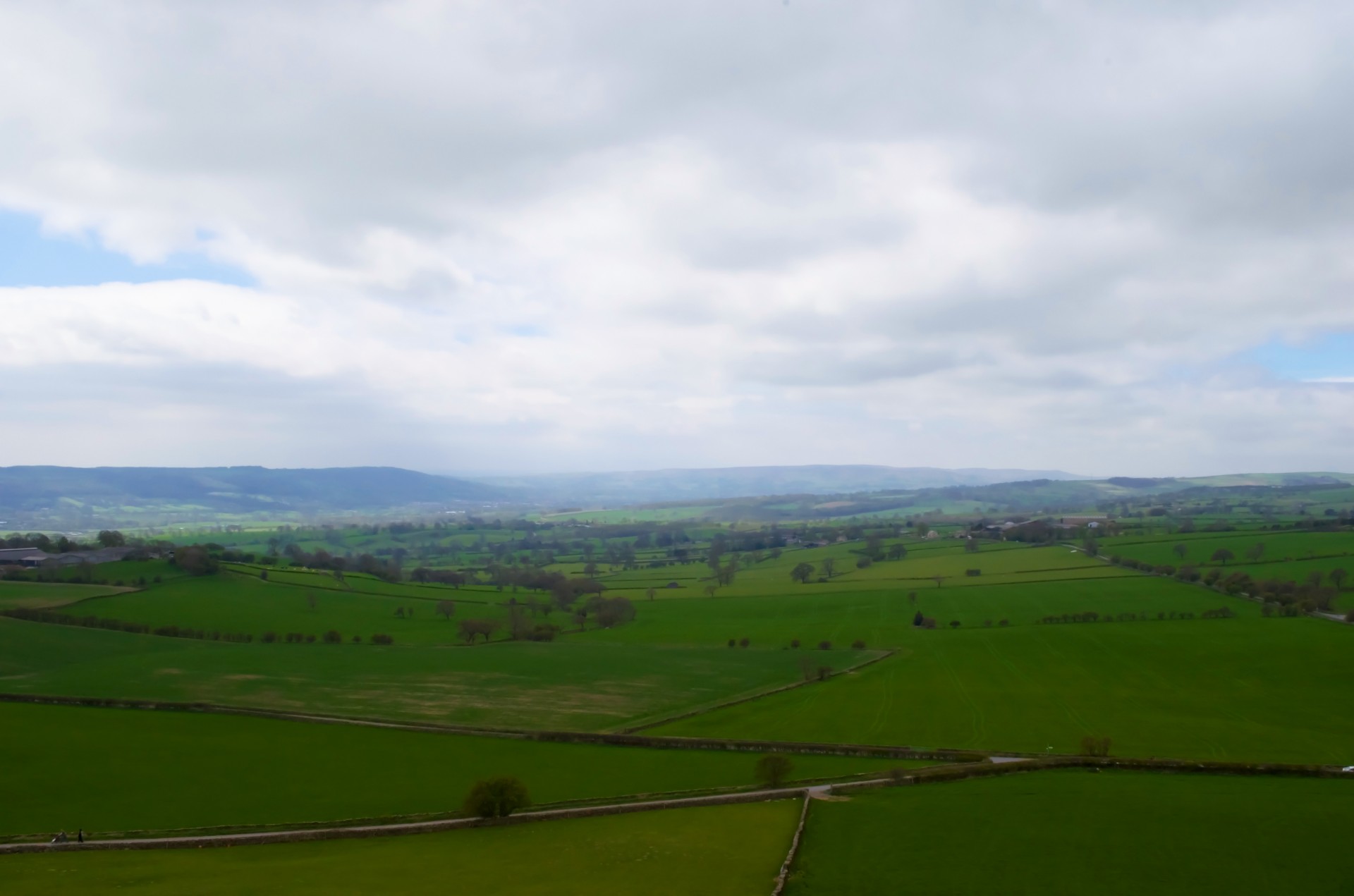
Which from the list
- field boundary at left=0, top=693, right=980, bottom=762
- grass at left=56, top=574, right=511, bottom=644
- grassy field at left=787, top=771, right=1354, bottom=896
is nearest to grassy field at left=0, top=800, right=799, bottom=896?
grassy field at left=787, top=771, right=1354, bottom=896

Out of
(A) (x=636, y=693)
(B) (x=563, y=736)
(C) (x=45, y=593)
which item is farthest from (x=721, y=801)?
(C) (x=45, y=593)

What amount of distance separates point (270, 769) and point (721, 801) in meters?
19.0

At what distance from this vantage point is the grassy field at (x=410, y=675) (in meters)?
45.5

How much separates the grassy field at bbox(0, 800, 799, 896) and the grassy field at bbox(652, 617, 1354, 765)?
44.8 ft

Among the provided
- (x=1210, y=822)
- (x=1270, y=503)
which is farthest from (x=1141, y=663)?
(x=1270, y=503)

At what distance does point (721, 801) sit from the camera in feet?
98.0

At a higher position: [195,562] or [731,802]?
[195,562]

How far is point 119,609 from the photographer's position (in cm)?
6969

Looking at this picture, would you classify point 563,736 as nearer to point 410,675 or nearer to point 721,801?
point 721,801

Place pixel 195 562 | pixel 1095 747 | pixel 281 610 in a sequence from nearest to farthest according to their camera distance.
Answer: pixel 1095 747
pixel 281 610
pixel 195 562

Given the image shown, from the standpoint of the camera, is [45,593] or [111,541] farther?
[111,541]

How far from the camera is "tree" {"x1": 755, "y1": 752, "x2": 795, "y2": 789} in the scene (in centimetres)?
3166

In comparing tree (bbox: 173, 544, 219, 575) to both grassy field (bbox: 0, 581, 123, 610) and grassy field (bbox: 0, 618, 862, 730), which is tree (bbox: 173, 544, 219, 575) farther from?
grassy field (bbox: 0, 618, 862, 730)

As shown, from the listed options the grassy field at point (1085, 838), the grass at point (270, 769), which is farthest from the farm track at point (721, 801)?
the grass at point (270, 769)
